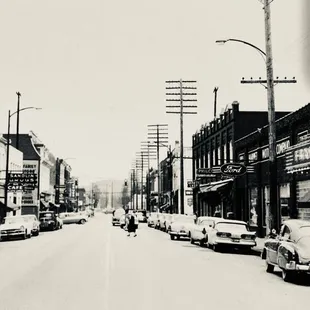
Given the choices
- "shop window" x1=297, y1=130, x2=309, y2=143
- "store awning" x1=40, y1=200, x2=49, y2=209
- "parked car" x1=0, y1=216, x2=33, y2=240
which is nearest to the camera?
"shop window" x1=297, y1=130, x2=309, y2=143

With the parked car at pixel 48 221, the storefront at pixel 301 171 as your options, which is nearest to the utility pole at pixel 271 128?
the storefront at pixel 301 171

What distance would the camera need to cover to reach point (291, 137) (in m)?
28.8

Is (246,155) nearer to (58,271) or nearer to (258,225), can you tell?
(258,225)

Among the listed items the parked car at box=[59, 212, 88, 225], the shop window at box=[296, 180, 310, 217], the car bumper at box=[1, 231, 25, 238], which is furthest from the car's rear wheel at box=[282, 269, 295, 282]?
the parked car at box=[59, 212, 88, 225]

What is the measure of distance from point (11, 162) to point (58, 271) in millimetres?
48168

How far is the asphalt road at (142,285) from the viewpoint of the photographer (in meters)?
10.5

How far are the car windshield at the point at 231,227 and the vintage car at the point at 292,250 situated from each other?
9.41 meters

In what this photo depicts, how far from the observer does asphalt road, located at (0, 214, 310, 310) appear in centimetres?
1049

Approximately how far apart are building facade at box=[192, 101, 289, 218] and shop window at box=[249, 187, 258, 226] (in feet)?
5.42

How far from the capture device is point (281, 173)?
31.1 metres

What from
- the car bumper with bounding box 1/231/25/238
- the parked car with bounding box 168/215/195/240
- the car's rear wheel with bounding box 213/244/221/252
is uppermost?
the parked car with bounding box 168/215/195/240

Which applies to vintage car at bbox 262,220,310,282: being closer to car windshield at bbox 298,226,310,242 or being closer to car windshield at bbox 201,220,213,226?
car windshield at bbox 298,226,310,242

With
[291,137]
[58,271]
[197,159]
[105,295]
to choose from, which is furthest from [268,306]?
[197,159]

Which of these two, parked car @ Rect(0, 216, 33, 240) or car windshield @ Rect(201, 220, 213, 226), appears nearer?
car windshield @ Rect(201, 220, 213, 226)
